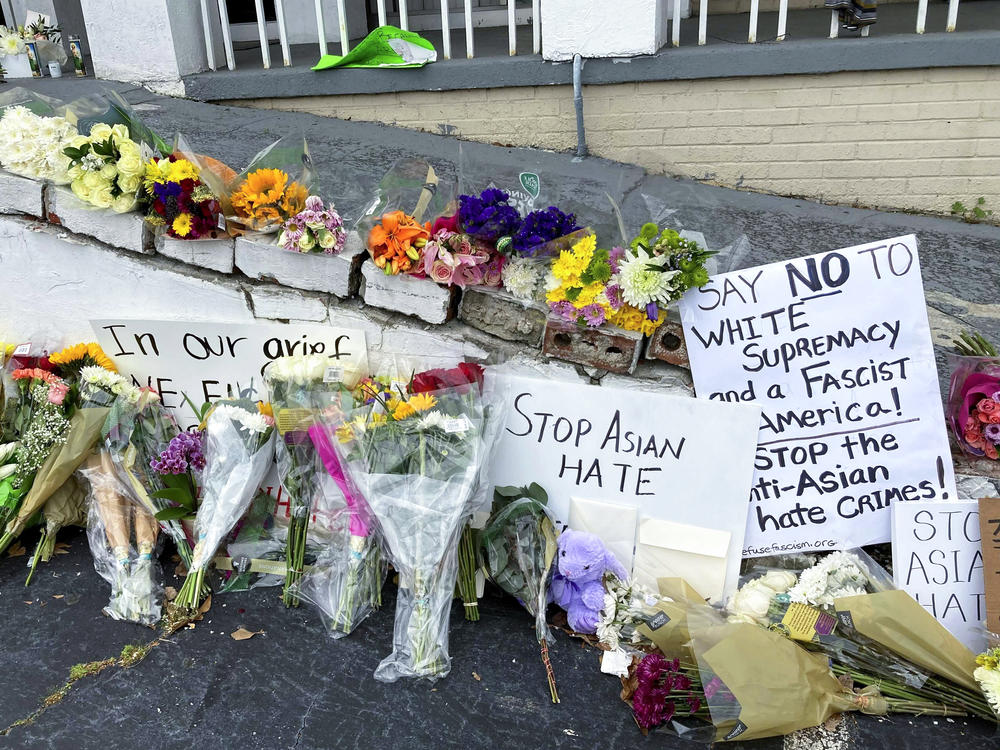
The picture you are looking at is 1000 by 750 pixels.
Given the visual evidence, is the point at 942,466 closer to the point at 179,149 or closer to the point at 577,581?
the point at 577,581

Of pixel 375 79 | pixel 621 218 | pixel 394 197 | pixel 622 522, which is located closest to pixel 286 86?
pixel 375 79

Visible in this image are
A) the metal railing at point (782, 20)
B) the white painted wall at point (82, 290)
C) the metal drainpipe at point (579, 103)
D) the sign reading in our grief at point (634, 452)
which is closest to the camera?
the sign reading in our grief at point (634, 452)

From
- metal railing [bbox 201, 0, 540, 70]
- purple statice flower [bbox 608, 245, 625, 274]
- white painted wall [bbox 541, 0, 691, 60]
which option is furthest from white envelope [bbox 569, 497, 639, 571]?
metal railing [bbox 201, 0, 540, 70]

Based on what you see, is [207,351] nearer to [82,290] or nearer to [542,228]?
[82,290]

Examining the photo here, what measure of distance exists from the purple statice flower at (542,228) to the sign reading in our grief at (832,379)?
1.41 ft

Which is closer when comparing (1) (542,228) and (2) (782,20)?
(1) (542,228)

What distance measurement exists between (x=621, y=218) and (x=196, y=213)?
1404 mm

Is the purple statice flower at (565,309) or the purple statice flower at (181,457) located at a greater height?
the purple statice flower at (565,309)

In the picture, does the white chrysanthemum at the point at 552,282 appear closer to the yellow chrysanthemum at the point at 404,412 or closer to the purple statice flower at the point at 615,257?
the purple statice flower at the point at 615,257

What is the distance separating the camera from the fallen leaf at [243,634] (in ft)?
8.04

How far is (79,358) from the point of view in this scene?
2863mm

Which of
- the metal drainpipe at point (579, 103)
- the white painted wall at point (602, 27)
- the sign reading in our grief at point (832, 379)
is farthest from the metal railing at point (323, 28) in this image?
the sign reading in our grief at point (832, 379)

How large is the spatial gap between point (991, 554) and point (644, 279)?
126 centimetres

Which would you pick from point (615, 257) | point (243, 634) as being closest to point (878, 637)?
point (615, 257)
